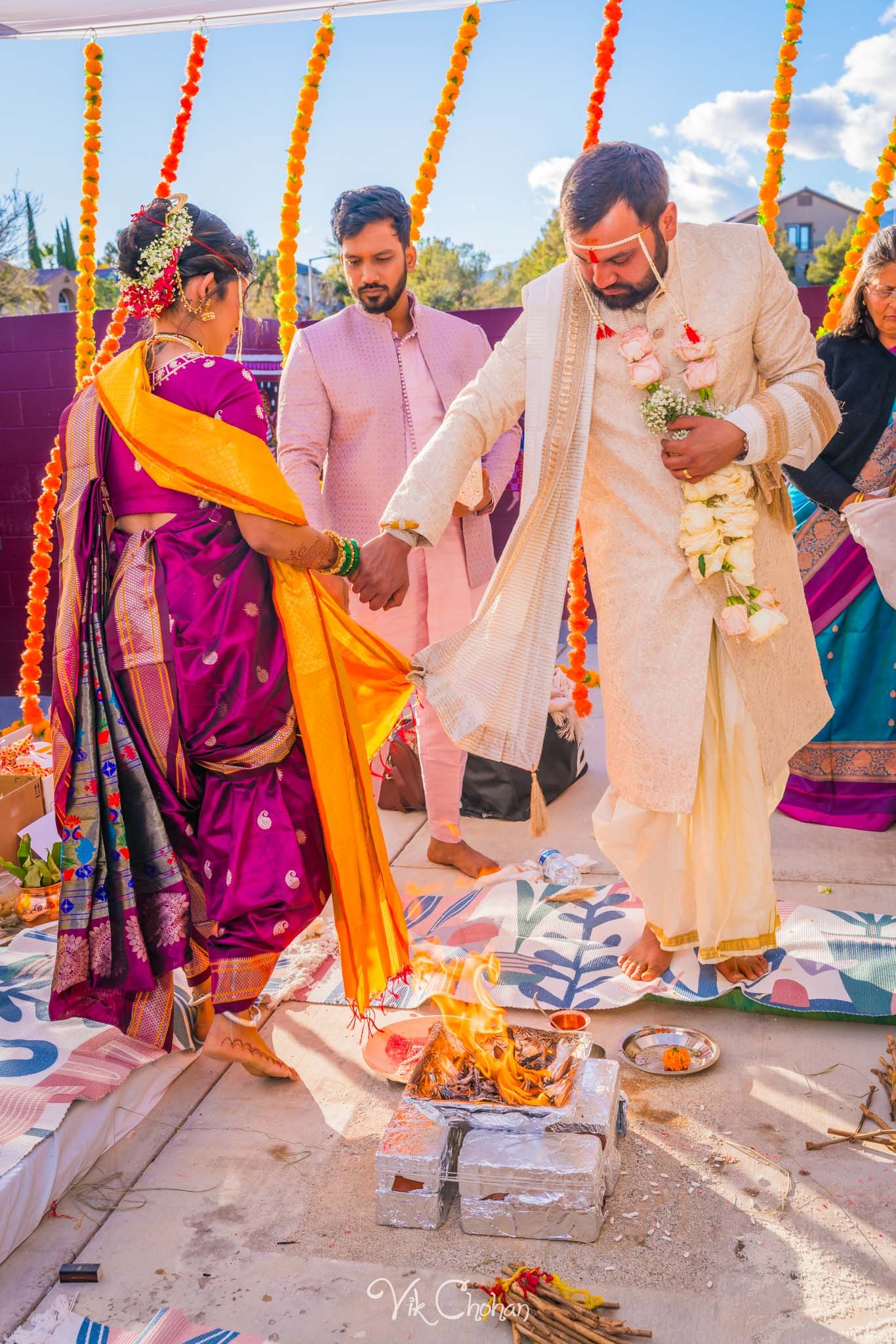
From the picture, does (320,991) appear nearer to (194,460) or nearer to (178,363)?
(194,460)

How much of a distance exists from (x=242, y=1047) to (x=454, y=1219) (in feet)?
2.47

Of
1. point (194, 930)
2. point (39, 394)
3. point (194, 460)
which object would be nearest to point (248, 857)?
point (194, 930)

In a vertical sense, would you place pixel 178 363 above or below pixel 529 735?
above

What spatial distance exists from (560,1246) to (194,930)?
4.15ft

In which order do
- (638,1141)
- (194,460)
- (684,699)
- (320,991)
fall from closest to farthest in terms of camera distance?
(638,1141), (194,460), (684,699), (320,991)

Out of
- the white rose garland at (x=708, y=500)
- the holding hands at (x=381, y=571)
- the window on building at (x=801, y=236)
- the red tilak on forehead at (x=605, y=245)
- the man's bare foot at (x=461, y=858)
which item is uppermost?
the window on building at (x=801, y=236)

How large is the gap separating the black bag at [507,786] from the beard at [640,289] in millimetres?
2208

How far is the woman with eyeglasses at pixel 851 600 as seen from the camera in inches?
168

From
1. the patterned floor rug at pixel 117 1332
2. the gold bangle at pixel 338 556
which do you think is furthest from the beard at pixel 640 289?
the patterned floor rug at pixel 117 1332

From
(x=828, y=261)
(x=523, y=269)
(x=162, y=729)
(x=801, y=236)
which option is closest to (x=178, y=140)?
(x=162, y=729)

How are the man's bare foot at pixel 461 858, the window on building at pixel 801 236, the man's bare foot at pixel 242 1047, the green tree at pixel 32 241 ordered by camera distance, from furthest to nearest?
the window on building at pixel 801 236
the green tree at pixel 32 241
the man's bare foot at pixel 461 858
the man's bare foot at pixel 242 1047

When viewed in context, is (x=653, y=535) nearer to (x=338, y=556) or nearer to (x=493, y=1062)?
(x=338, y=556)

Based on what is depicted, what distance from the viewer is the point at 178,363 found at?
2.88 metres

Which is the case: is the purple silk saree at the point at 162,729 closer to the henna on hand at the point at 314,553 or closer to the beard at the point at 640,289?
the henna on hand at the point at 314,553
